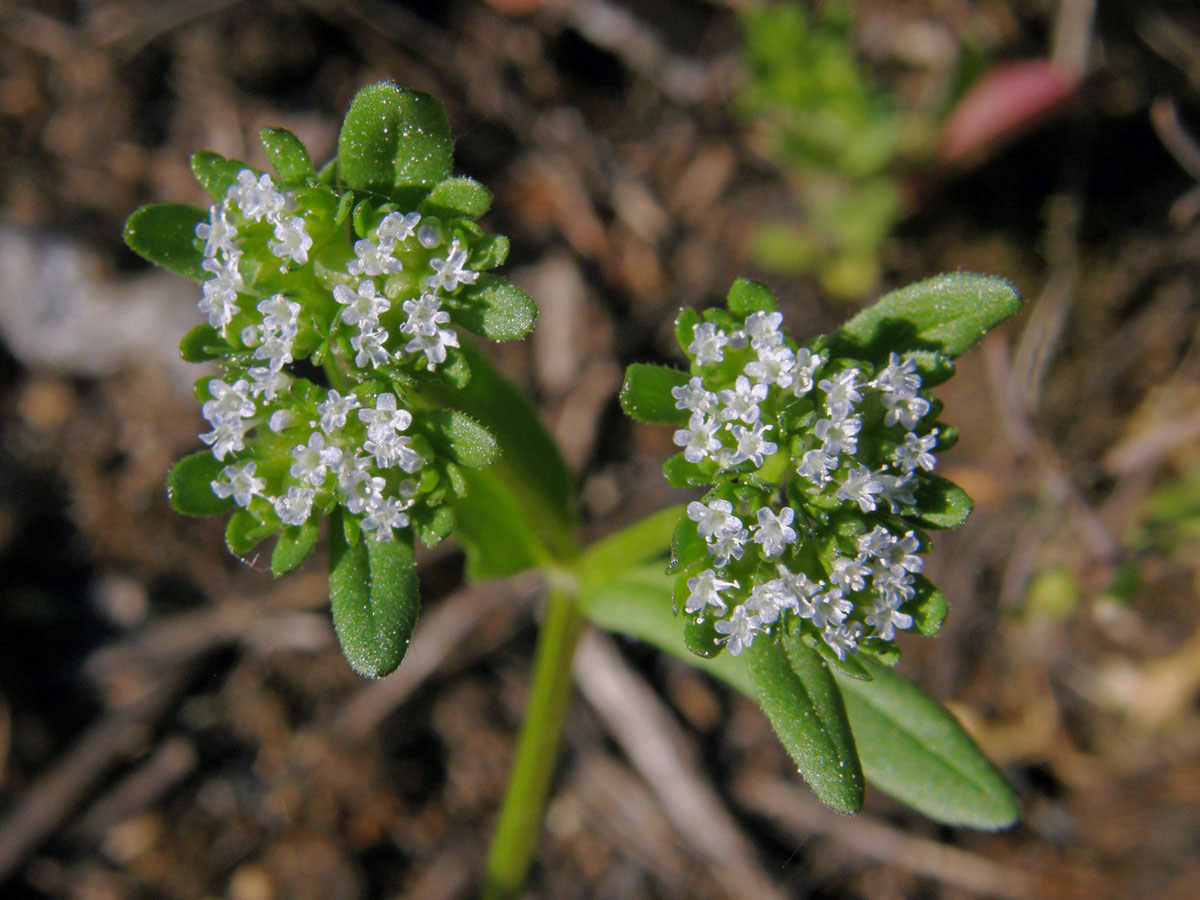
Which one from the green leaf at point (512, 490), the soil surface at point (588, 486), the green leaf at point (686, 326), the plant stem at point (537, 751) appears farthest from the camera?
the soil surface at point (588, 486)

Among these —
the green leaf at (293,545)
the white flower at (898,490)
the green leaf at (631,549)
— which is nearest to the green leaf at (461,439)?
the green leaf at (293,545)

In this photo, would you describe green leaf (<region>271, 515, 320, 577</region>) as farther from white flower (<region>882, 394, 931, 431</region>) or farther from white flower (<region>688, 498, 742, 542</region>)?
white flower (<region>882, 394, 931, 431</region>)

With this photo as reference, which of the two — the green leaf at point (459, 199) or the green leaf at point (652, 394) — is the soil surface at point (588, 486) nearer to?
the green leaf at point (652, 394)

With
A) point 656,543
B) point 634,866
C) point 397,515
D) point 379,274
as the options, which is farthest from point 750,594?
point 634,866

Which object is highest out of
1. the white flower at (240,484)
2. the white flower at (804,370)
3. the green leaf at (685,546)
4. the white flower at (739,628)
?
the white flower at (804,370)

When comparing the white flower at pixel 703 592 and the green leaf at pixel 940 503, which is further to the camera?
the green leaf at pixel 940 503

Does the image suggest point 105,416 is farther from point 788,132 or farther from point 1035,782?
point 1035,782
